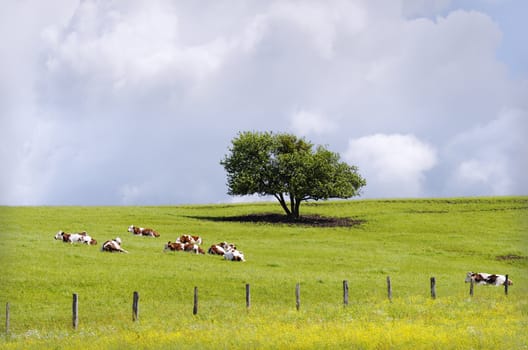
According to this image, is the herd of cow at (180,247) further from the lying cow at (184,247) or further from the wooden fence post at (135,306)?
the wooden fence post at (135,306)

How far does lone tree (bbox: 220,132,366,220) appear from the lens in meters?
82.1

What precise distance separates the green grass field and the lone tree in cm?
900

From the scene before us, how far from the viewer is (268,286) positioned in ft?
121

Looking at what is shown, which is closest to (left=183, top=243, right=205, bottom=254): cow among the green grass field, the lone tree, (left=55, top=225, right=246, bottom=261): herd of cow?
(left=55, top=225, right=246, bottom=261): herd of cow

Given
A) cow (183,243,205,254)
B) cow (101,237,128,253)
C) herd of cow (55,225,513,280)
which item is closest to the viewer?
herd of cow (55,225,513,280)

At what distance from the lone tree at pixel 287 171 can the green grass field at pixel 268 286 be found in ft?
29.5

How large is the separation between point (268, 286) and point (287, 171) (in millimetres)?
46812

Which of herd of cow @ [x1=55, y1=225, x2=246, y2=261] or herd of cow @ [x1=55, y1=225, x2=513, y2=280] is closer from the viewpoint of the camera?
herd of cow @ [x1=55, y1=225, x2=513, y2=280]

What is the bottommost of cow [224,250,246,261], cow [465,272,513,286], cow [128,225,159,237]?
cow [465,272,513,286]

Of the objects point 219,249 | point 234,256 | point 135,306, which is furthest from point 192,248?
point 135,306

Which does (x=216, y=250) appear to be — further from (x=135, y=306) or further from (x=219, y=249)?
(x=135, y=306)

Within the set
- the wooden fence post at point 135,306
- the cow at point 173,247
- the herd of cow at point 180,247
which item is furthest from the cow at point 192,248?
the wooden fence post at point 135,306

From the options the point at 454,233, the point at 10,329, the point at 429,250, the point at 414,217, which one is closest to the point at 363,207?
the point at 414,217

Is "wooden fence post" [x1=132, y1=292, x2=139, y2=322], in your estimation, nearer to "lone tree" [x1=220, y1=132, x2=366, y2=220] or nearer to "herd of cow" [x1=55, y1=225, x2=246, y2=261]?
"herd of cow" [x1=55, y1=225, x2=246, y2=261]
